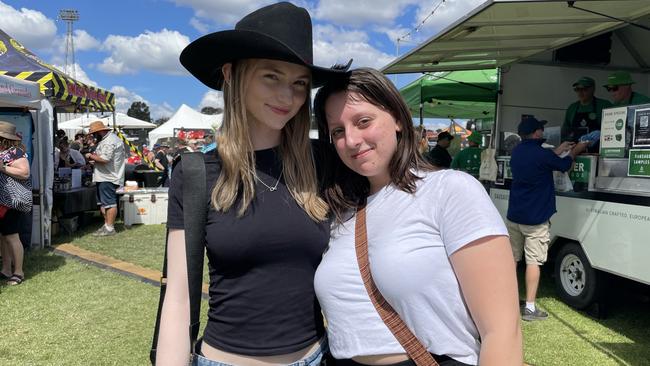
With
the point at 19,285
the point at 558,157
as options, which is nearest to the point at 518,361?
the point at 558,157

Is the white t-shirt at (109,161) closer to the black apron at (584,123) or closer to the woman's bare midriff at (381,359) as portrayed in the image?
the black apron at (584,123)

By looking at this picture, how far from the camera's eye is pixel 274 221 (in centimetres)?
146

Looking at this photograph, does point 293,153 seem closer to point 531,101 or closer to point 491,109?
point 531,101

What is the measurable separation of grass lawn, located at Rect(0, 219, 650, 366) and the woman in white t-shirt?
277 cm

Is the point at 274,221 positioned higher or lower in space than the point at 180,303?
higher

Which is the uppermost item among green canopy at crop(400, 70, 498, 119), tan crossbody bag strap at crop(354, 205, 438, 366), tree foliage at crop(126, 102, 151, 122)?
tree foliage at crop(126, 102, 151, 122)

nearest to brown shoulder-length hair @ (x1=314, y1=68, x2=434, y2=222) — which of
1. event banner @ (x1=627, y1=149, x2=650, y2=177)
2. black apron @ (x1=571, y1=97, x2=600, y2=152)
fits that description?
event banner @ (x1=627, y1=149, x2=650, y2=177)

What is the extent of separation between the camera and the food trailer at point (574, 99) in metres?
3.77

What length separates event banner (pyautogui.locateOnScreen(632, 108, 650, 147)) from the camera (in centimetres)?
351

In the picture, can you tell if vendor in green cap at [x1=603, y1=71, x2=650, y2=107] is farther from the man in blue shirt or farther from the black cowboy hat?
the black cowboy hat

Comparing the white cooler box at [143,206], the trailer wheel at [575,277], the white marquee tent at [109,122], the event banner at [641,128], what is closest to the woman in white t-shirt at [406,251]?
the event banner at [641,128]

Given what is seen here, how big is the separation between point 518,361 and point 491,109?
11.4 m

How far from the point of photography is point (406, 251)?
1271 millimetres

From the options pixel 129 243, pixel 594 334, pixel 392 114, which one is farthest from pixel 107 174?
pixel 392 114
